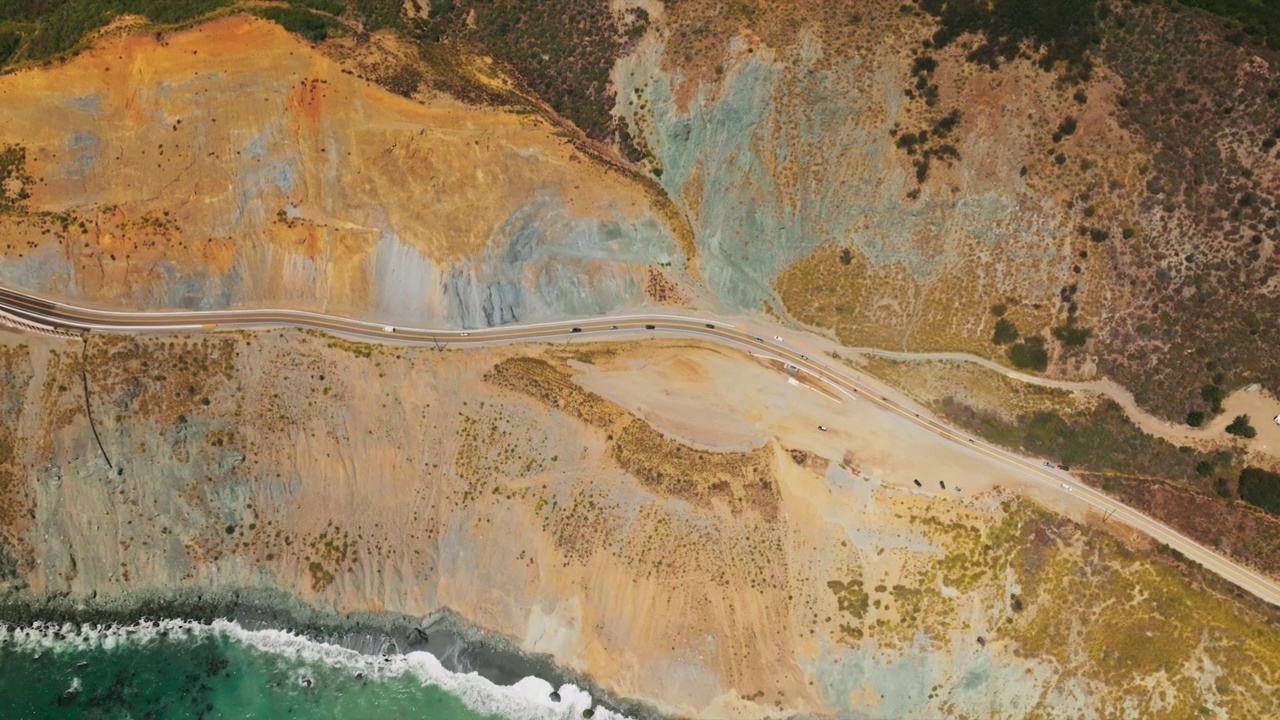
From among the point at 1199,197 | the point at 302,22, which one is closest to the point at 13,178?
the point at 302,22

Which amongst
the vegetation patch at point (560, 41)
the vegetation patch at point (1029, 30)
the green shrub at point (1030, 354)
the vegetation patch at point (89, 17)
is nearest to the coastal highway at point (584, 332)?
the green shrub at point (1030, 354)

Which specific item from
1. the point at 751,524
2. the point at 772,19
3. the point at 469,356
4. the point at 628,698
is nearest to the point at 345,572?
the point at 469,356

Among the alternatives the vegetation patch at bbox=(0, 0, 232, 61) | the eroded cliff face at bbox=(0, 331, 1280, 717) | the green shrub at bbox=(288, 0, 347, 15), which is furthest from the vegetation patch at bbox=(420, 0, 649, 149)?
the eroded cliff face at bbox=(0, 331, 1280, 717)

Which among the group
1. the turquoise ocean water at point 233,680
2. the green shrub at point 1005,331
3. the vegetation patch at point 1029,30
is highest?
the vegetation patch at point 1029,30

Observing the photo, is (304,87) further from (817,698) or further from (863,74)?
(817,698)

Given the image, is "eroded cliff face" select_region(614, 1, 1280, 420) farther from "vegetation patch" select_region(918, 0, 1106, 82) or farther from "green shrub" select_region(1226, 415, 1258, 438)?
"green shrub" select_region(1226, 415, 1258, 438)

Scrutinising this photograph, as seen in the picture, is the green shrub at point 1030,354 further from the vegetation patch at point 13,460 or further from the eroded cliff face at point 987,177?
the vegetation patch at point 13,460
